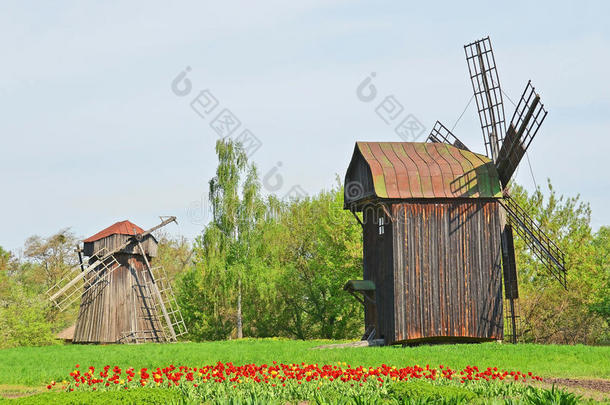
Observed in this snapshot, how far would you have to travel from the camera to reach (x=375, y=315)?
27859mm

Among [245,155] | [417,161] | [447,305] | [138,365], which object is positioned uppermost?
[245,155]

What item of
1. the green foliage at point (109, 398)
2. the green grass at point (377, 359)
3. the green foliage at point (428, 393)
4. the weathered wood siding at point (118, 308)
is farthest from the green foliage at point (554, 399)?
the weathered wood siding at point (118, 308)

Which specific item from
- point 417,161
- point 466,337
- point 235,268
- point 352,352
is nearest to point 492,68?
point 417,161

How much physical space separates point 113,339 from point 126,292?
9.08 ft

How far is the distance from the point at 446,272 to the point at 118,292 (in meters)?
20.2

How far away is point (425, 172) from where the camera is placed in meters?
26.2

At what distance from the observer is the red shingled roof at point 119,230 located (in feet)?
125

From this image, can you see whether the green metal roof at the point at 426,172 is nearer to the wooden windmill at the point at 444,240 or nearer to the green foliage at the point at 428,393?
the wooden windmill at the point at 444,240

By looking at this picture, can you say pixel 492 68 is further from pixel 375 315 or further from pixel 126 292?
pixel 126 292

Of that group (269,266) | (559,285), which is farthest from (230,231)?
(559,285)

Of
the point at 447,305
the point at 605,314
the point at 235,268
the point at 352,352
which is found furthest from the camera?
the point at 235,268

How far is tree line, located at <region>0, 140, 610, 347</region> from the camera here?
3603cm

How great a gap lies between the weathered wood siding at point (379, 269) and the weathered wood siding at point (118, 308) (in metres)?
14.8

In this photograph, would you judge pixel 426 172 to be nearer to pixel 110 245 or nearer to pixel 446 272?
pixel 446 272
